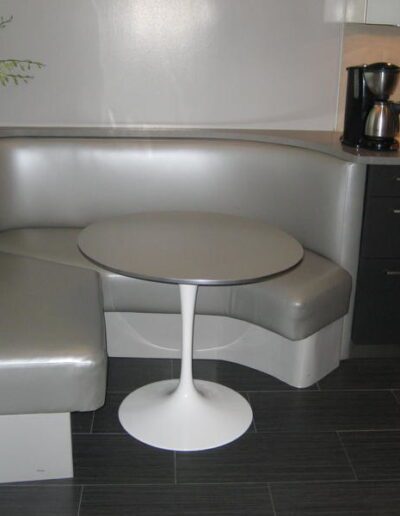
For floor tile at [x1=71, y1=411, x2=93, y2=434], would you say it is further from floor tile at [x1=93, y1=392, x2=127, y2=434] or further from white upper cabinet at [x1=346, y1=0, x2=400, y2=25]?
white upper cabinet at [x1=346, y1=0, x2=400, y2=25]

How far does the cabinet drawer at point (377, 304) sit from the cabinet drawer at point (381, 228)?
0.04m

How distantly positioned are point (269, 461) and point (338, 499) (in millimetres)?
256

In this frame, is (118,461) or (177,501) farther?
(118,461)

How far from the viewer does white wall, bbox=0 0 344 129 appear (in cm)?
301

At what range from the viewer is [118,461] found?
83.3 inches

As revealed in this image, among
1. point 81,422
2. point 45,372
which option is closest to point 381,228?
point 81,422

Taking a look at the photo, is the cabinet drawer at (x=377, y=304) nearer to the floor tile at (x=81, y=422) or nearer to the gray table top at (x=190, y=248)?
the gray table top at (x=190, y=248)

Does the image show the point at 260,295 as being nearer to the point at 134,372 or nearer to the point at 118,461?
the point at 134,372

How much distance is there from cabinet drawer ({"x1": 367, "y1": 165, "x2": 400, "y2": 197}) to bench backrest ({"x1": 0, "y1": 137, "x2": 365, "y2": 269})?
1.26ft

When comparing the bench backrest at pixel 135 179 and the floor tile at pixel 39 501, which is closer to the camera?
the floor tile at pixel 39 501

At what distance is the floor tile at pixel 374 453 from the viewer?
211cm

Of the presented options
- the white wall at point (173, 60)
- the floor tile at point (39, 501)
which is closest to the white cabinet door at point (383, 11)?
the white wall at point (173, 60)

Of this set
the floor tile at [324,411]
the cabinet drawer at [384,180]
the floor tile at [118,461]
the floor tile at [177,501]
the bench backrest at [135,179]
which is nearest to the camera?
the floor tile at [177,501]

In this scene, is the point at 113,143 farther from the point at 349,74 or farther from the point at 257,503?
the point at 257,503
